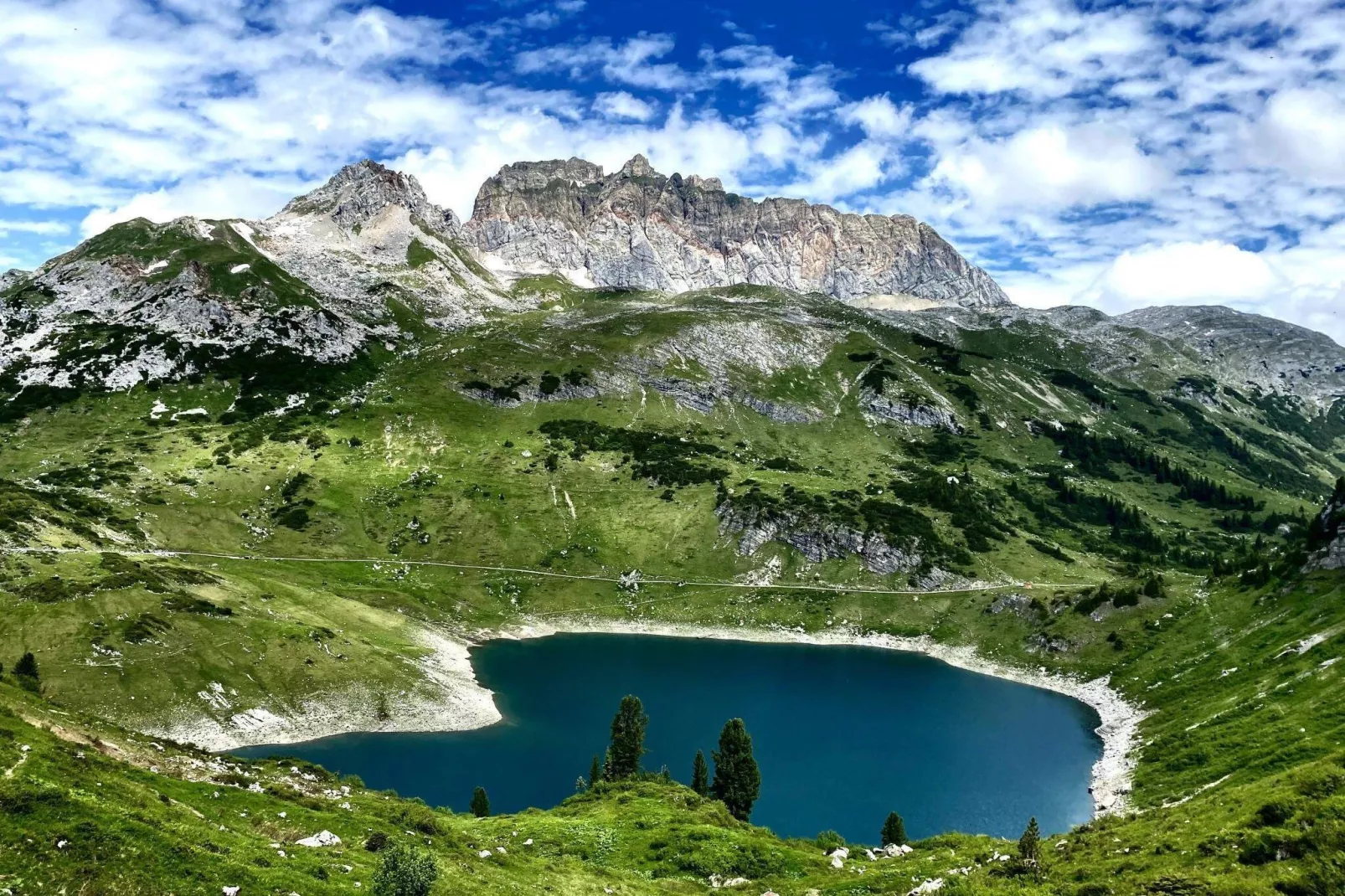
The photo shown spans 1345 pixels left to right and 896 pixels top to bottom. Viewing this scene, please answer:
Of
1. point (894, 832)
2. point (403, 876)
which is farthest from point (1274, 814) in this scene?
point (894, 832)

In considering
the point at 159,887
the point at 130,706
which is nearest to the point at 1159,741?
the point at 159,887

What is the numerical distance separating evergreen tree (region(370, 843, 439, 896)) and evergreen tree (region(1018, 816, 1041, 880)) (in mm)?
22445

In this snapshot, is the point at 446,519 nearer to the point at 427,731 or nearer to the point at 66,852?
the point at 427,731

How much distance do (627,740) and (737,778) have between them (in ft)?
42.1

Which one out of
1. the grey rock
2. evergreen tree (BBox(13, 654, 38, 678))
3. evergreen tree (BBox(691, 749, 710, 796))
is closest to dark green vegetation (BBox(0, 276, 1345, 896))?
the grey rock

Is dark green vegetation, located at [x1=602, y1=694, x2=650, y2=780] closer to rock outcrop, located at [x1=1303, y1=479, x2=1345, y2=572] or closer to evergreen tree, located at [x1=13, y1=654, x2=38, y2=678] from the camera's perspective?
evergreen tree, located at [x1=13, y1=654, x2=38, y2=678]

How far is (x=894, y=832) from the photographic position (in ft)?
203

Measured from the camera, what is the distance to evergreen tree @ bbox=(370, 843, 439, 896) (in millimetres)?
24875

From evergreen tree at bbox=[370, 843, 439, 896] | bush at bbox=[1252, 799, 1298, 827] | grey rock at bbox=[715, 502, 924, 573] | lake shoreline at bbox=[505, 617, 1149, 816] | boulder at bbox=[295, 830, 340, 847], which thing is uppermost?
grey rock at bbox=[715, 502, 924, 573]

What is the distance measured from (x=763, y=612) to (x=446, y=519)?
278ft

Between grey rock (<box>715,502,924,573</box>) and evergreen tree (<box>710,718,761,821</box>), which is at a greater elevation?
grey rock (<box>715,502,924,573</box>)

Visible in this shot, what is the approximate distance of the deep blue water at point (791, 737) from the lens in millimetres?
83250

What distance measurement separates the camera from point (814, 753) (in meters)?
101

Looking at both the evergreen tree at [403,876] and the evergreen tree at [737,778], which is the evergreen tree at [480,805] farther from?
the evergreen tree at [403,876]
